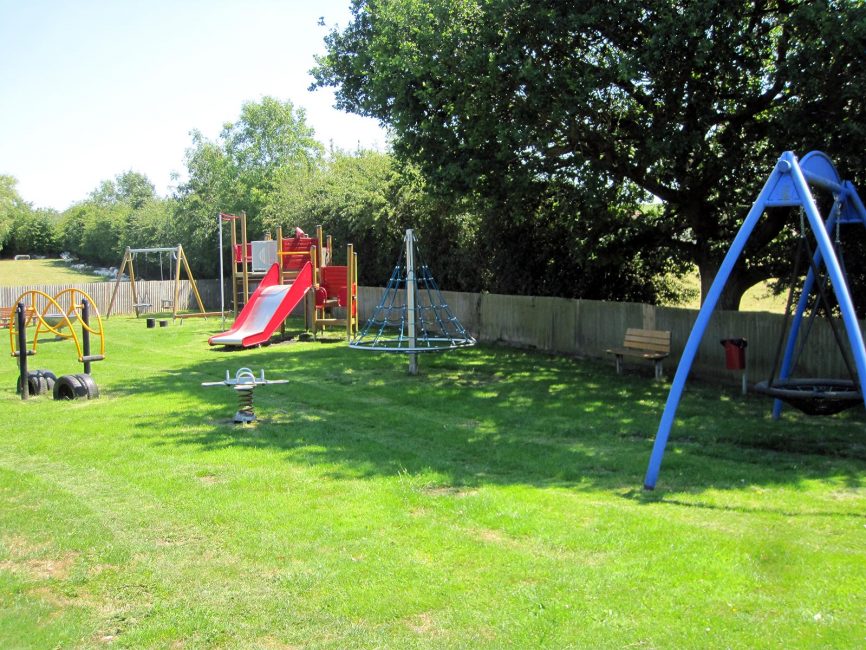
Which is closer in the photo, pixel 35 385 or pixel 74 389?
pixel 74 389

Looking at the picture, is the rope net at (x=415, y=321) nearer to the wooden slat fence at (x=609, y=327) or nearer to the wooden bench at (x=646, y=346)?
the wooden slat fence at (x=609, y=327)

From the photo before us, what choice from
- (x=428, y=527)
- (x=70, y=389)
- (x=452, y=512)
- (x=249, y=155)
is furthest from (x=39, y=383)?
(x=249, y=155)

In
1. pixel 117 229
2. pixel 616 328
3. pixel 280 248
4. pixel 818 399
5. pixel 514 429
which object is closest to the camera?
pixel 818 399

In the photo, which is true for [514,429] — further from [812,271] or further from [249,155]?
[249,155]

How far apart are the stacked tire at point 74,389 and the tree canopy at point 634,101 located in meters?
7.09

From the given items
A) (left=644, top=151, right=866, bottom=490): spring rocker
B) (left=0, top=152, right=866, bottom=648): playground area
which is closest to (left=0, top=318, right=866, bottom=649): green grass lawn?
(left=0, top=152, right=866, bottom=648): playground area

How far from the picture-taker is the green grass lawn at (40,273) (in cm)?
6072

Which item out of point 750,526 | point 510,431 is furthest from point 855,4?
point 750,526

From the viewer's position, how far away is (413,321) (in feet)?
50.3

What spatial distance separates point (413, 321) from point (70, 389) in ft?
19.8

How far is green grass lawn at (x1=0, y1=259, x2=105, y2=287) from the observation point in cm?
6072

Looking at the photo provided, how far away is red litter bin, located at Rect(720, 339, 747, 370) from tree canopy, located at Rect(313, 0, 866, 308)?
223cm

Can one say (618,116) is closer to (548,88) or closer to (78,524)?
(548,88)

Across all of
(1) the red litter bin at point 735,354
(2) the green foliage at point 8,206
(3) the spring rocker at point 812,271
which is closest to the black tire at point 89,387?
(3) the spring rocker at point 812,271
